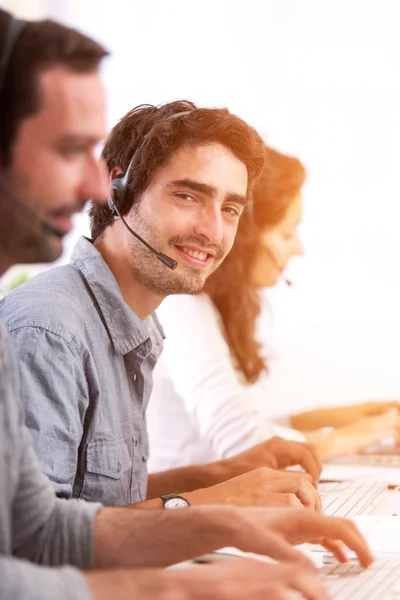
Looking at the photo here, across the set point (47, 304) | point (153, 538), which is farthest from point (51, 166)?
point (153, 538)

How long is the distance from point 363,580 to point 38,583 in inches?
16.7

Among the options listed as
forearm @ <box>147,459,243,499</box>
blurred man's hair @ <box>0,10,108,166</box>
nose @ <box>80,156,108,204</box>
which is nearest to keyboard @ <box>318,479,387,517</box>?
forearm @ <box>147,459,243,499</box>

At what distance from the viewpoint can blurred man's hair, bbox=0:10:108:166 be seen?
2.64ft

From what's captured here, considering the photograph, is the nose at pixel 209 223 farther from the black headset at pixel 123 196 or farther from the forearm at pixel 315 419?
the forearm at pixel 315 419

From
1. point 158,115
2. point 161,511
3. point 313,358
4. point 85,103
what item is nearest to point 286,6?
point 313,358

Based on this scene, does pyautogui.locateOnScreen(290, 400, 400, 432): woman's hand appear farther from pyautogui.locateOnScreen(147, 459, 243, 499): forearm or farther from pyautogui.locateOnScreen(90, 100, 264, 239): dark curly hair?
pyautogui.locateOnScreen(90, 100, 264, 239): dark curly hair

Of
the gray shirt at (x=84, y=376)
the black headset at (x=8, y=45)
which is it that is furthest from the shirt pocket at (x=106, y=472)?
the black headset at (x=8, y=45)

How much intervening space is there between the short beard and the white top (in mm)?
316

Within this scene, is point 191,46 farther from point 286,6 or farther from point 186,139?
point 186,139

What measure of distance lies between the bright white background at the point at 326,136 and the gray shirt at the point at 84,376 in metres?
1.24

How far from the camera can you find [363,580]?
2.91 ft

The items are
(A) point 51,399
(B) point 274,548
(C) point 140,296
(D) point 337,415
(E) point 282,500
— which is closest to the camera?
(B) point 274,548

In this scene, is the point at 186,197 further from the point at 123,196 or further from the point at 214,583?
the point at 214,583

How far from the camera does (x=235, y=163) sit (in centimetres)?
135
